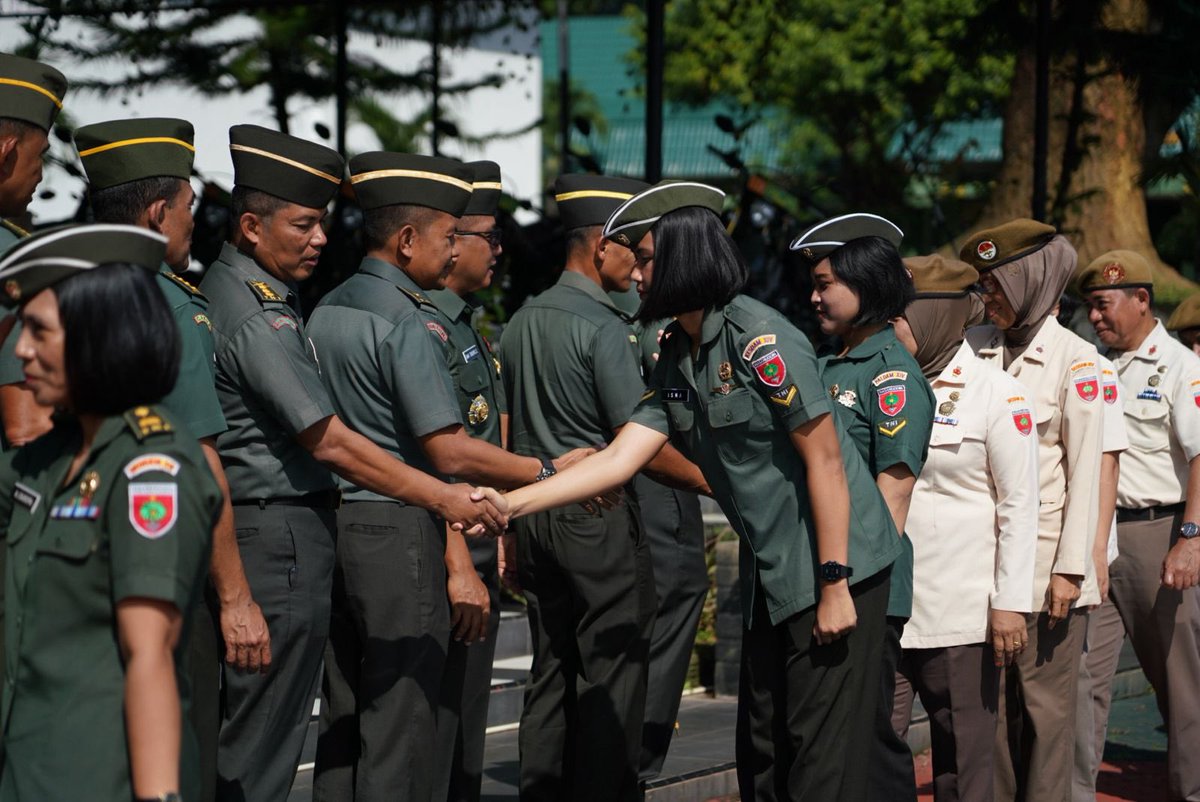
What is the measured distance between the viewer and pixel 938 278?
5367mm

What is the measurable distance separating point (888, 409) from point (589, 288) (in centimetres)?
147

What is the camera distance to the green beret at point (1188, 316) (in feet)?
24.7

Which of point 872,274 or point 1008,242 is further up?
point 1008,242

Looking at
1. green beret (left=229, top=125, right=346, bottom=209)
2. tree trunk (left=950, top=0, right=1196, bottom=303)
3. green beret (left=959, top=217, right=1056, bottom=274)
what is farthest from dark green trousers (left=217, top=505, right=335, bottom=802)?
tree trunk (left=950, top=0, right=1196, bottom=303)

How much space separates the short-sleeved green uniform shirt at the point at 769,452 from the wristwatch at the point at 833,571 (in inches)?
2.6

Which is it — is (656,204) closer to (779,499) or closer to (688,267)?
(688,267)

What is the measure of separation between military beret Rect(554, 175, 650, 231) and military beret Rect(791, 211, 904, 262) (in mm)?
1371

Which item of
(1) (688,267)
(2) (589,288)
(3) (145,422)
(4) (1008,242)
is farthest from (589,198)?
(3) (145,422)

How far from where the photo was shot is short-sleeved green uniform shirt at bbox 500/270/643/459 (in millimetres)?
5676

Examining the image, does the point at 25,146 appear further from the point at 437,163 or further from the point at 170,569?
the point at 170,569

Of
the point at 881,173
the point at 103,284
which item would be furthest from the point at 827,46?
the point at 103,284

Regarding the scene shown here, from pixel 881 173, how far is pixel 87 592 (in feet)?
71.7

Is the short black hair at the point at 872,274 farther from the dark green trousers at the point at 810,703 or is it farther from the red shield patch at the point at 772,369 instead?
the dark green trousers at the point at 810,703

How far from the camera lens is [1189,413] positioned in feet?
22.0
